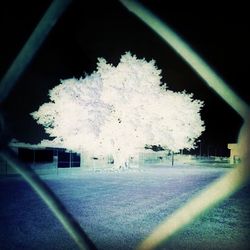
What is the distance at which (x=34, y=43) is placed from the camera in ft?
5.95

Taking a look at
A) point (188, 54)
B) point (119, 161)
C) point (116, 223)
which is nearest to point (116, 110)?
point (119, 161)

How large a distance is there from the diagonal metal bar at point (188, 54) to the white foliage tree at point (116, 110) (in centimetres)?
2947

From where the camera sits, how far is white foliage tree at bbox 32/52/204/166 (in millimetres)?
32062

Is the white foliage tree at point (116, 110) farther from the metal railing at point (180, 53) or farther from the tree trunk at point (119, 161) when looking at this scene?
the metal railing at point (180, 53)

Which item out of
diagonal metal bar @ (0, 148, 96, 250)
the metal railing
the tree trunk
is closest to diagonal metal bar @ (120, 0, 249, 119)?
the metal railing

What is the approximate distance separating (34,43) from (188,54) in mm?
864

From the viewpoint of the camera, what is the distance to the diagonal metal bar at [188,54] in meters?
1.94

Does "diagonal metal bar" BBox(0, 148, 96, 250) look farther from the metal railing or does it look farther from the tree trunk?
the tree trunk

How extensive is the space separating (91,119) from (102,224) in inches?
942

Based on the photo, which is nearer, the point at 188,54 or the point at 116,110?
the point at 188,54

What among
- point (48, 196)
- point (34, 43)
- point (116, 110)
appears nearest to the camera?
point (34, 43)

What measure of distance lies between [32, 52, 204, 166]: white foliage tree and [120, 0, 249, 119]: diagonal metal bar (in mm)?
29470

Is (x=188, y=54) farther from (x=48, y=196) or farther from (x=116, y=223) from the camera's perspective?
(x=116, y=223)

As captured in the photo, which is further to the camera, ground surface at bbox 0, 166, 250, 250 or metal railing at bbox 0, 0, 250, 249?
ground surface at bbox 0, 166, 250, 250
